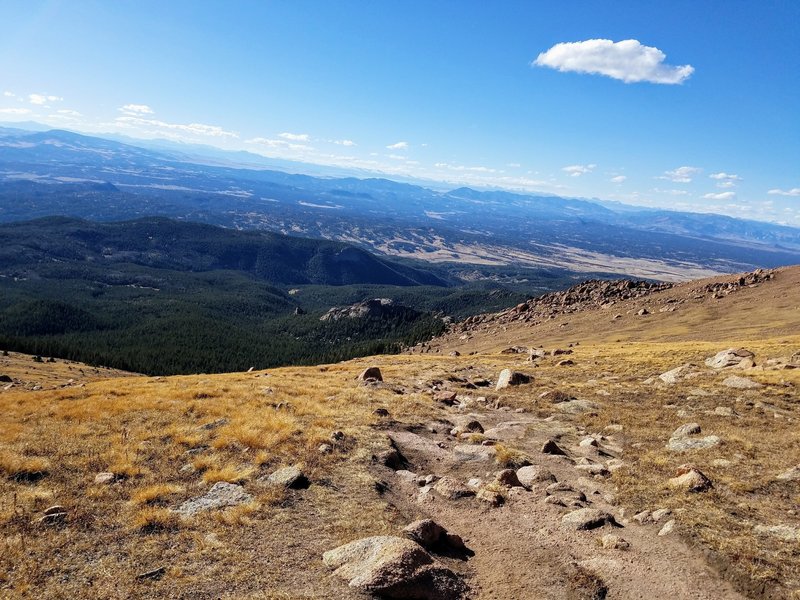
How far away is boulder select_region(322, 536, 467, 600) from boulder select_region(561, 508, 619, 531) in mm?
4823

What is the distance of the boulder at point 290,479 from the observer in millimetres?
16344

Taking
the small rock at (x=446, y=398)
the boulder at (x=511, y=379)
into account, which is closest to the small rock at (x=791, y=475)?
the small rock at (x=446, y=398)

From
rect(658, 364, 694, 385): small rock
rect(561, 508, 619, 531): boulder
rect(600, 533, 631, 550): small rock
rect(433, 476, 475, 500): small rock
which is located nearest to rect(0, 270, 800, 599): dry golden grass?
rect(658, 364, 694, 385): small rock

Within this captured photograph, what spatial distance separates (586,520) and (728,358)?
106ft

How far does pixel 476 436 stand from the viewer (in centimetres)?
2245

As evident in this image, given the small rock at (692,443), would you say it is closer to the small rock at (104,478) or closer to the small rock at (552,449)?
the small rock at (552,449)

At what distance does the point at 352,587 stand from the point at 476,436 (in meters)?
12.7

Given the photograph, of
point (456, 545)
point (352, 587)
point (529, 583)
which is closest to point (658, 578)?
point (529, 583)

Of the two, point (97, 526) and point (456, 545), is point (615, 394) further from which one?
point (97, 526)

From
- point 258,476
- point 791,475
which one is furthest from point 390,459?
point 791,475

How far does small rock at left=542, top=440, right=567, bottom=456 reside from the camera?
2134 centimetres

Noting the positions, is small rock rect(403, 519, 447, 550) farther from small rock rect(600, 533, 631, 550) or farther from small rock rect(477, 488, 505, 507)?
small rock rect(600, 533, 631, 550)

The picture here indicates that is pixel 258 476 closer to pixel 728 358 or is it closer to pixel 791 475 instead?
pixel 791 475

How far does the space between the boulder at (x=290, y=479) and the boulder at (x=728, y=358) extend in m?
35.8
